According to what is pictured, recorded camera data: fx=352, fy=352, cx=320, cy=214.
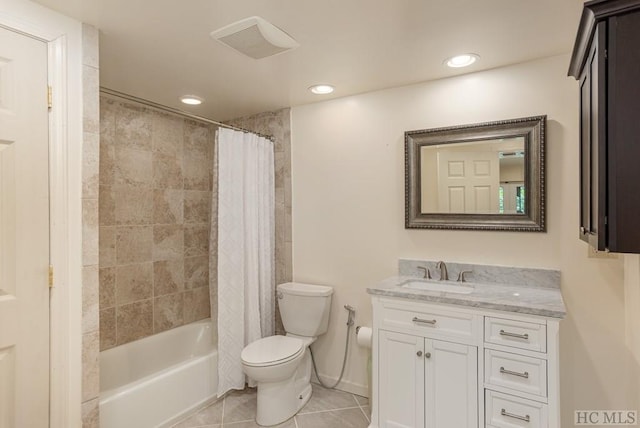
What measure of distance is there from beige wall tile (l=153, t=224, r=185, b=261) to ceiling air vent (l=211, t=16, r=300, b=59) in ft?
5.76

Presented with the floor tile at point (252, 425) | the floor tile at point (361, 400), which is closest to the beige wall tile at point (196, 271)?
the floor tile at point (252, 425)

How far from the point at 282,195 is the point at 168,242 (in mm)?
1077

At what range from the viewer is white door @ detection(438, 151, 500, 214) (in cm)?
223

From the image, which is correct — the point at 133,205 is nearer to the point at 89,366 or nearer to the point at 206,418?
the point at 89,366

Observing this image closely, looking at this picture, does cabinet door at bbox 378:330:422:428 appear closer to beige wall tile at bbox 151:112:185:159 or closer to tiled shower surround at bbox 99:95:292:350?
tiled shower surround at bbox 99:95:292:350

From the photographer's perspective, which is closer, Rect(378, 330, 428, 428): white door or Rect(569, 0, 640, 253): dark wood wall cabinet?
Rect(569, 0, 640, 253): dark wood wall cabinet

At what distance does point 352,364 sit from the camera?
2.75 m

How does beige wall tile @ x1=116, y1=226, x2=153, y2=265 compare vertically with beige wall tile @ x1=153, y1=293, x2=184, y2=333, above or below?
above

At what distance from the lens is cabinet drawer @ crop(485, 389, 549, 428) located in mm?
1632

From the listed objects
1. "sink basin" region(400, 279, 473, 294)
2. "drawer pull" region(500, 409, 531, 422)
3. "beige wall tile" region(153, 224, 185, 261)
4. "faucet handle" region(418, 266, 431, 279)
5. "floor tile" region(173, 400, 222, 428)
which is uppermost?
"beige wall tile" region(153, 224, 185, 261)

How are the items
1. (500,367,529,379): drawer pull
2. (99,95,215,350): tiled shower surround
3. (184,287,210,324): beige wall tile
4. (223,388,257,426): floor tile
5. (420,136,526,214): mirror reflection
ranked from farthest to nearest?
(184,287,210,324): beige wall tile → (99,95,215,350): tiled shower surround → (223,388,257,426): floor tile → (420,136,526,214): mirror reflection → (500,367,529,379): drawer pull

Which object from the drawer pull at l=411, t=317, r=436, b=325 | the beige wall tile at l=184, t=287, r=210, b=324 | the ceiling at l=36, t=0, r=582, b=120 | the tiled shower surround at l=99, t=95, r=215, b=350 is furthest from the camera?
the beige wall tile at l=184, t=287, r=210, b=324

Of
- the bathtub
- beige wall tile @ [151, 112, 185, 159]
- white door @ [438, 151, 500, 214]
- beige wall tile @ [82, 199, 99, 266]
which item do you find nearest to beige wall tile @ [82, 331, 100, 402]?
beige wall tile @ [82, 199, 99, 266]

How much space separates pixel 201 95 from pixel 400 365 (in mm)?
2349
